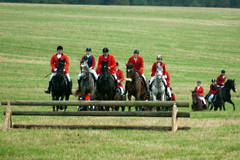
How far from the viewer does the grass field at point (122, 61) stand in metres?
10.3

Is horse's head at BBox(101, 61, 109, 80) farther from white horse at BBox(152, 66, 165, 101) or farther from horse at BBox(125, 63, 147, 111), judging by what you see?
white horse at BBox(152, 66, 165, 101)

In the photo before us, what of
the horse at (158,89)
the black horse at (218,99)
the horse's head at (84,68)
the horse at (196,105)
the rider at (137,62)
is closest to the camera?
the horse's head at (84,68)

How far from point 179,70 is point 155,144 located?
108 feet

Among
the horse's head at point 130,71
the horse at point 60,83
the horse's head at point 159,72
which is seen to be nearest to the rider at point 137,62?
the horse's head at point 130,71

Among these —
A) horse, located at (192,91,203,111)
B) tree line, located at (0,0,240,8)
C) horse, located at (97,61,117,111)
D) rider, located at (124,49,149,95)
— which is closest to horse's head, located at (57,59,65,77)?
horse, located at (97,61,117,111)

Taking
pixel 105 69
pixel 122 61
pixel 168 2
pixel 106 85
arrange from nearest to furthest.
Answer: pixel 105 69 < pixel 106 85 < pixel 122 61 < pixel 168 2

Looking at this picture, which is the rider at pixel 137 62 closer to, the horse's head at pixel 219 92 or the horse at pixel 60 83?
the horse at pixel 60 83

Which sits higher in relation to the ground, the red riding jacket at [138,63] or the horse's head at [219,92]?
the red riding jacket at [138,63]

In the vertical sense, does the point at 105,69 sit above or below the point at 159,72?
above

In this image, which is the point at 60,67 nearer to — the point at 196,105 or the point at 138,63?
the point at 138,63

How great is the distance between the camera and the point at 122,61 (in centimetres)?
4544

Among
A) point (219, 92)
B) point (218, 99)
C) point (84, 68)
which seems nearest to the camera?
point (84, 68)

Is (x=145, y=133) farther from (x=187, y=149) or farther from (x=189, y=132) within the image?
(x=187, y=149)

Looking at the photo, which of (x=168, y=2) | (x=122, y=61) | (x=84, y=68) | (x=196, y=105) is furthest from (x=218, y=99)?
(x=168, y=2)
